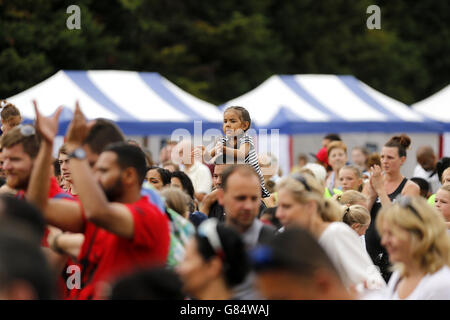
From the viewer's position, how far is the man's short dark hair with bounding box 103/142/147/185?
421 cm

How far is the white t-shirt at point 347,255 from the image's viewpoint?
462 cm

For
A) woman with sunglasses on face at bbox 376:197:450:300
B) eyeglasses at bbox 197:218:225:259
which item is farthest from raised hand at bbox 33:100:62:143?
woman with sunglasses on face at bbox 376:197:450:300

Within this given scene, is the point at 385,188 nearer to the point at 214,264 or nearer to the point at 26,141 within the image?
the point at 26,141

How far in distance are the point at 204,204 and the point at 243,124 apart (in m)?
0.86

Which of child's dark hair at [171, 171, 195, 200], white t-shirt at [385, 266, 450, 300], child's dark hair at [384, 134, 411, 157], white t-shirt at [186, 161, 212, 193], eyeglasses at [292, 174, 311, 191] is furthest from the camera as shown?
white t-shirt at [186, 161, 212, 193]

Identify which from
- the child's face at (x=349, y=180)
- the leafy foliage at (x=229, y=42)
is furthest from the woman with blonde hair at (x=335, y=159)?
the leafy foliage at (x=229, y=42)

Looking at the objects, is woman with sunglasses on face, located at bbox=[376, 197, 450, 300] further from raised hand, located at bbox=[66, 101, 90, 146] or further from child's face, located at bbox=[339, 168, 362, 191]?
child's face, located at bbox=[339, 168, 362, 191]

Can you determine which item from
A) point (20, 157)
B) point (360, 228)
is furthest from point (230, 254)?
point (360, 228)

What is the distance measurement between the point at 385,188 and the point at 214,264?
483cm

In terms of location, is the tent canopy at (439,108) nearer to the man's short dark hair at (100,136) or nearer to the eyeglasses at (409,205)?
the eyeglasses at (409,205)

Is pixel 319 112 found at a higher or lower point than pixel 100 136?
higher

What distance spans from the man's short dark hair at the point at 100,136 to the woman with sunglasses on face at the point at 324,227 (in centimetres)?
98

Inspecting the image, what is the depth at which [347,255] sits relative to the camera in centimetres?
466

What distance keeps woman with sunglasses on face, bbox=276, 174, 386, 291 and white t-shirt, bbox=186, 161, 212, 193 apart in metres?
5.36
